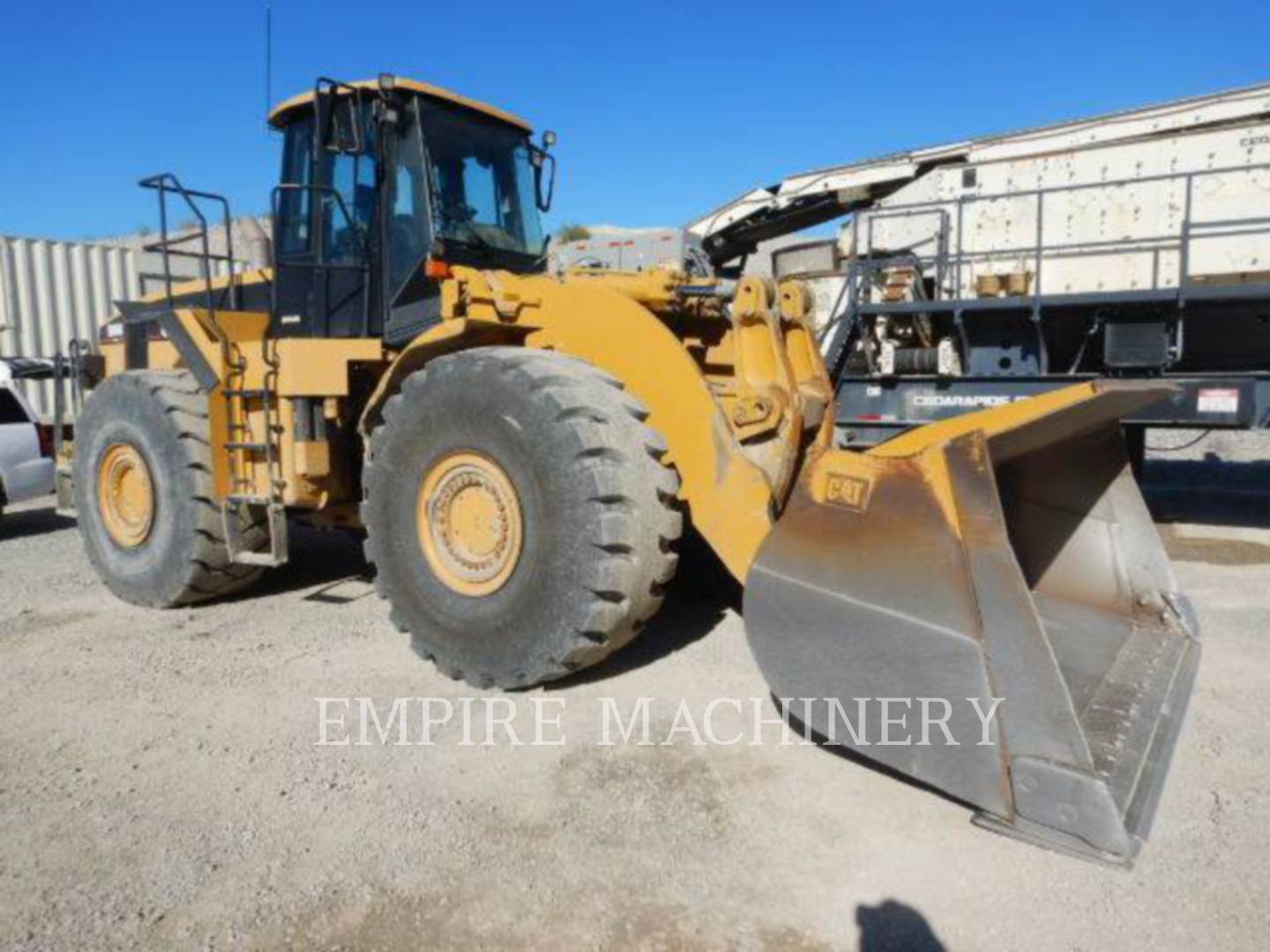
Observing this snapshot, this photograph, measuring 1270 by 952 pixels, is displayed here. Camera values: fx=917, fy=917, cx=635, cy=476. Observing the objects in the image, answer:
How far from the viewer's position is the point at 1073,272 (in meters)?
8.26

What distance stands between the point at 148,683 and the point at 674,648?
247 centimetres

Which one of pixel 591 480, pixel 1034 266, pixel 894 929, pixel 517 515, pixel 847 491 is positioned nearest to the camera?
pixel 894 929

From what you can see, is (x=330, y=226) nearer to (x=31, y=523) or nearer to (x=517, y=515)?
(x=517, y=515)

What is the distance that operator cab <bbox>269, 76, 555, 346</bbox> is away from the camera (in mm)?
4758

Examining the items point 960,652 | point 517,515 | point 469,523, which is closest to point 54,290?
point 469,523

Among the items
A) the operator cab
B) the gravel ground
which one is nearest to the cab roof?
the operator cab

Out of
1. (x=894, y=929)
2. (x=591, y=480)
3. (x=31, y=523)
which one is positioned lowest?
(x=31, y=523)

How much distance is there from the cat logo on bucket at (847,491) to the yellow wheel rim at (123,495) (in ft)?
14.0

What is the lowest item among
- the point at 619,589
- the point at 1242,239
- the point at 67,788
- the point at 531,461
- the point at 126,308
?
the point at 67,788

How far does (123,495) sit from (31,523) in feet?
15.3

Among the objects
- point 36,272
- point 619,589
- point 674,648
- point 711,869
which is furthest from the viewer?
point 36,272

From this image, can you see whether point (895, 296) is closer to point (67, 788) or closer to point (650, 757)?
point (650, 757)

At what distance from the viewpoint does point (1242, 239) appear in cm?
744

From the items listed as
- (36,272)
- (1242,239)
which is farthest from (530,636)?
(36,272)
